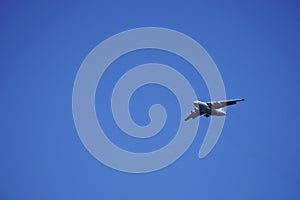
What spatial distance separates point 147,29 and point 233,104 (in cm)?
1639

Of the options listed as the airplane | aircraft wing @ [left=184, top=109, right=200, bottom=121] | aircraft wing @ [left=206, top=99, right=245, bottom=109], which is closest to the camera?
aircraft wing @ [left=206, top=99, right=245, bottom=109]

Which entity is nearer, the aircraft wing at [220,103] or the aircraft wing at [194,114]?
the aircraft wing at [220,103]

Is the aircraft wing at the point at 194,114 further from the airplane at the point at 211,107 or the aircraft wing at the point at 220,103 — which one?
the aircraft wing at the point at 220,103

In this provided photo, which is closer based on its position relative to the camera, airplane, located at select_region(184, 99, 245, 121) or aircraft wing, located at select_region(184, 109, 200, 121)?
airplane, located at select_region(184, 99, 245, 121)

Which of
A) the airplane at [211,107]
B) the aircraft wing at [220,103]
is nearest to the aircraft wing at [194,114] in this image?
the airplane at [211,107]

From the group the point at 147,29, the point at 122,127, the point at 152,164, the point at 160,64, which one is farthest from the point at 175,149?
the point at 147,29

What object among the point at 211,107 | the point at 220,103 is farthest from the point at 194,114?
the point at 220,103

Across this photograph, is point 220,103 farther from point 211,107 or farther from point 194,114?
point 194,114

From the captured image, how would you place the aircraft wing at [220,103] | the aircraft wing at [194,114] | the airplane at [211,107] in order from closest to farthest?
the aircraft wing at [220,103]
the airplane at [211,107]
the aircraft wing at [194,114]

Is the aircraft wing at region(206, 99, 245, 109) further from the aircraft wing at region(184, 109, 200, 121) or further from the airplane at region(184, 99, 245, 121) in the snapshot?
the aircraft wing at region(184, 109, 200, 121)

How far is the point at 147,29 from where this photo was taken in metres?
52.6

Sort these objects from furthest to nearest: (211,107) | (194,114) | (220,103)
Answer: (194,114)
(211,107)
(220,103)

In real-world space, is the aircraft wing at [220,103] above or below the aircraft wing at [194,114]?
below

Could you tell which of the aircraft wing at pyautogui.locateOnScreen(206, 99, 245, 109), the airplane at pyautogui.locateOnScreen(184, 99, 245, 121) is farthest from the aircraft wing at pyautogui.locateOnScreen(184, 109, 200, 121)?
the aircraft wing at pyautogui.locateOnScreen(206, 99, 245, 109)
